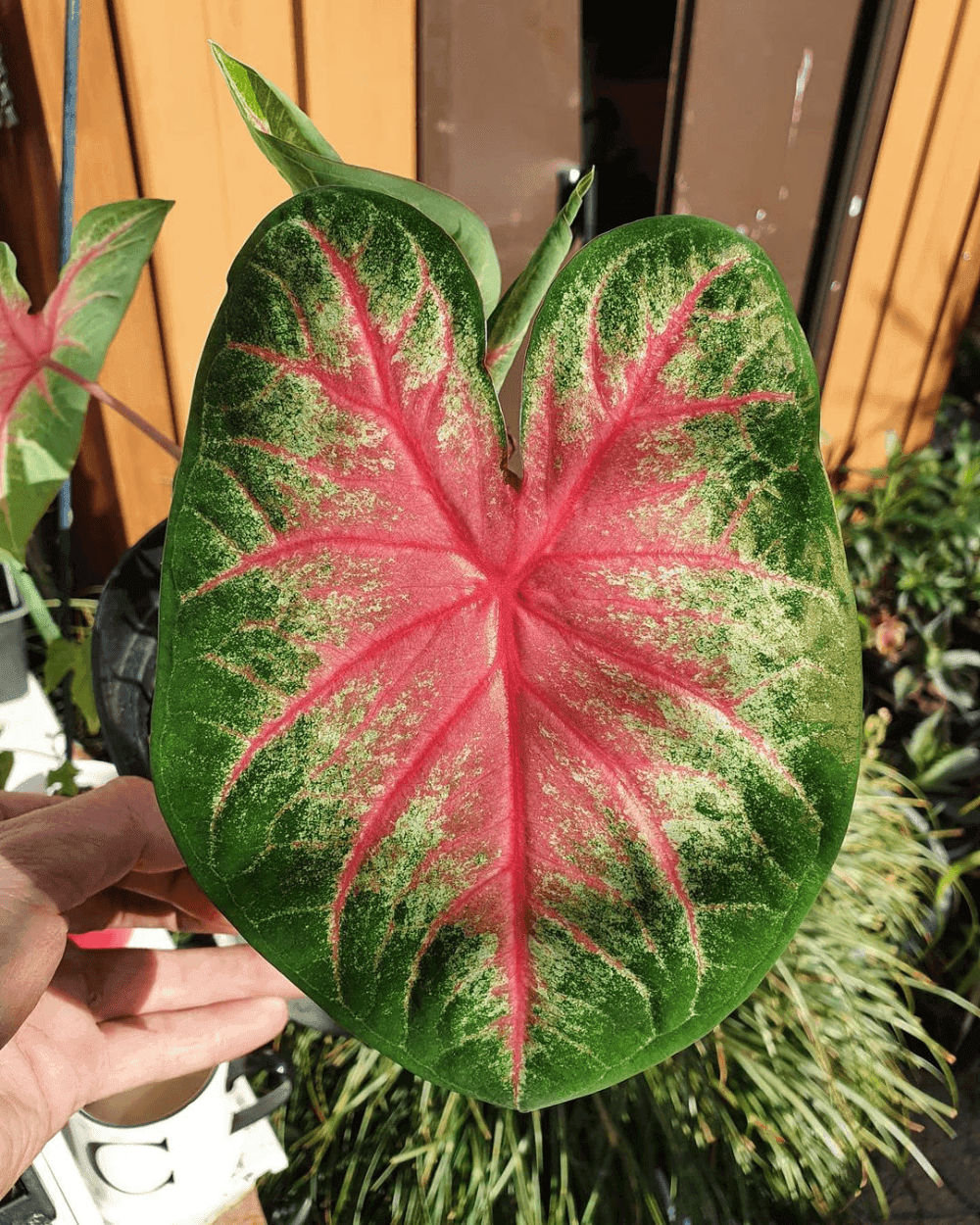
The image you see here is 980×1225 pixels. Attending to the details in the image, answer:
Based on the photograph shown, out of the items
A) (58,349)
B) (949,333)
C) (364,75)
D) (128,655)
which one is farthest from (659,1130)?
(949,333)

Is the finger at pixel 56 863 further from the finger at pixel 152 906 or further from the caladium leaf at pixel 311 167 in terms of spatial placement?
the caladium leaf at pixel 311 167

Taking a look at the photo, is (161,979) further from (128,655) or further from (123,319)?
(123,319)

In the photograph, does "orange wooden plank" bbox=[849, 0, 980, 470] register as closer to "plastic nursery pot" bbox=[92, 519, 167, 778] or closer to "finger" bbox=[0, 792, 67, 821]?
"plastic nursery pot" bbox=[92, 519, 167, 778]

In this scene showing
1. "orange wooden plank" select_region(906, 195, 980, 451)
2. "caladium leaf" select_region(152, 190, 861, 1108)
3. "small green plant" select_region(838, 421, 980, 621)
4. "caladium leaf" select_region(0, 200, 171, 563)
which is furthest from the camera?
"orange wooden plank" select_region(906, 195, 980, 451)

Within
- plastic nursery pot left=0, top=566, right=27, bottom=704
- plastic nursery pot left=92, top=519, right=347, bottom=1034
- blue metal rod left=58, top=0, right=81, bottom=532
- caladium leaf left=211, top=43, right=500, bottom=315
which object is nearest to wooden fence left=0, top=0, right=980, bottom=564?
plastic nursery pot left=0, top=566, right=27, bottom=704

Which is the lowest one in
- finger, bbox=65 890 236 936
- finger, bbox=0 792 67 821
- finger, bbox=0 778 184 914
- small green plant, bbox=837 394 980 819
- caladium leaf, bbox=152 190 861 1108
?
small green plant, bbox=837 394 980 819

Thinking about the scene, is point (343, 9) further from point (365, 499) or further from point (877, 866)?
point (877, 866)
